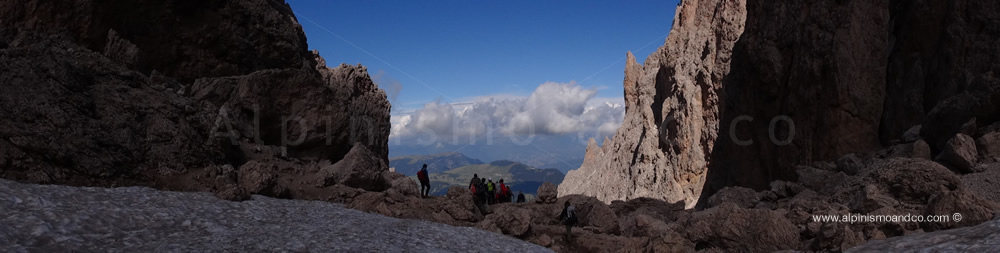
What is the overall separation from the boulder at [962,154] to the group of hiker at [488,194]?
12357mm

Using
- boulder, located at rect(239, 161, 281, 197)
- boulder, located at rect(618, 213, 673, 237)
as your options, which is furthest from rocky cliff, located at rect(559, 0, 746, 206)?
boulder, located at rect(239, 161, 281, 197)

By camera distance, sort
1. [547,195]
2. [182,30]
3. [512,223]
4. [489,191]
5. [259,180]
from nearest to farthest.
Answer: [259,180] < [512,223] < [182,30] < [547,195] < [489,191]

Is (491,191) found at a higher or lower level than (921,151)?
lower

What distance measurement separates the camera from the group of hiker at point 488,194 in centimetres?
2270

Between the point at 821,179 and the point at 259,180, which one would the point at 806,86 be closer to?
the point at 821,179

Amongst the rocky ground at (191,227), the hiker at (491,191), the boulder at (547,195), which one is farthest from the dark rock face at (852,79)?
the rocky ground at (191,227)

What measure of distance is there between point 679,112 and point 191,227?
220ft

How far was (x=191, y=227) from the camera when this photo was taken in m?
13.7

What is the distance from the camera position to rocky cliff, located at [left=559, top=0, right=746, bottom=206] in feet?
228

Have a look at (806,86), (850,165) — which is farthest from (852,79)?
(850,165)

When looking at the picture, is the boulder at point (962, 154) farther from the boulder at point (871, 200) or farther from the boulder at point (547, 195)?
the boulder at point (547, 195)

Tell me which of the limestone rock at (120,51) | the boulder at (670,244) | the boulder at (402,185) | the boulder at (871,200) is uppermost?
the limestone rock at (120,51)

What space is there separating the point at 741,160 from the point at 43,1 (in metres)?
37.3

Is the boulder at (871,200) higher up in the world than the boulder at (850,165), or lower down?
lower down
